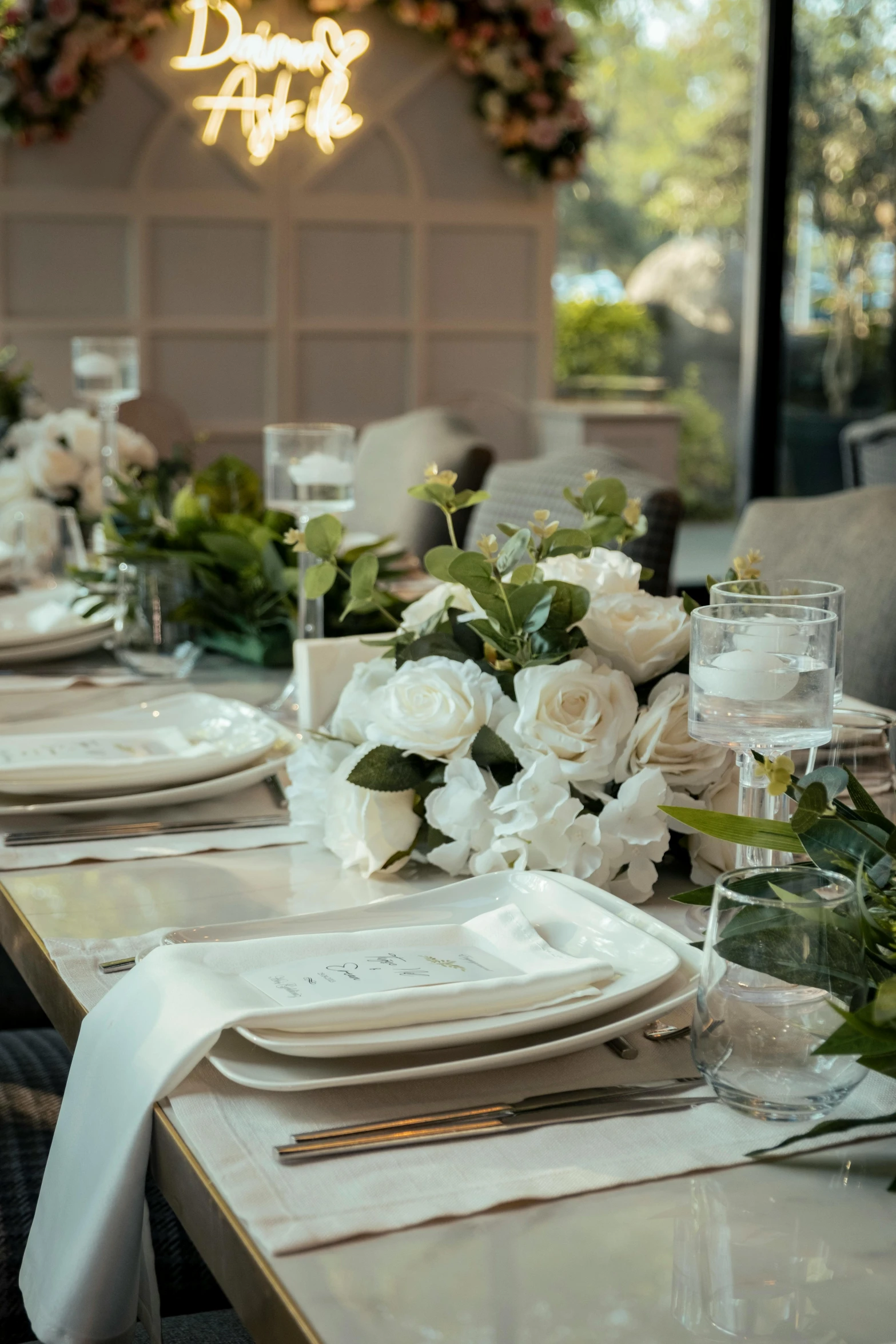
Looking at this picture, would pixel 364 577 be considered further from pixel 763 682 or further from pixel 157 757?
pixel 763 682

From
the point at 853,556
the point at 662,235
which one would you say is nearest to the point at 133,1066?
the point at 853,556

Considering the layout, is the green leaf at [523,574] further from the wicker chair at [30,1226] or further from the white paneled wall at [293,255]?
the white paneled wall at [293,255]

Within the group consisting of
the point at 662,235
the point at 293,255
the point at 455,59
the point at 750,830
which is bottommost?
the point at 750,830

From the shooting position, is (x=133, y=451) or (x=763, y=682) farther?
(x=133, y=451)

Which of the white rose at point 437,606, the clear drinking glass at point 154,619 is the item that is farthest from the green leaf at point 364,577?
the clear drinking glass at point 154,619

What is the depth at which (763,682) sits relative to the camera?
0.77 m

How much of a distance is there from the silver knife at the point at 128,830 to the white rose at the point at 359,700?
0.36 ft

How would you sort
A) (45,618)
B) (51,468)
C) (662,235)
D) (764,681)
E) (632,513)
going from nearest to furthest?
1. (764,681)
2. (632,513)
3. (45,618)
4. (51,468)
5. (662,235)

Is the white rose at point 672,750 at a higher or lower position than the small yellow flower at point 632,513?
lower

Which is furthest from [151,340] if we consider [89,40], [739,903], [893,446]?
[739,903]

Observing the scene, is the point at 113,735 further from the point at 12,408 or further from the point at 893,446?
the point at 893,446

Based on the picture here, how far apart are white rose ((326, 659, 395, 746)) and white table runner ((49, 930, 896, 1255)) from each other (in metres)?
0.35

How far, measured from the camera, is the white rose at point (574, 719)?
898 mm

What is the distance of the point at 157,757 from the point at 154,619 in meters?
0.33
